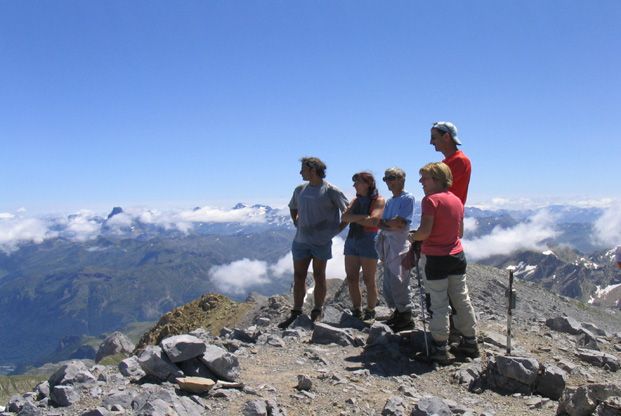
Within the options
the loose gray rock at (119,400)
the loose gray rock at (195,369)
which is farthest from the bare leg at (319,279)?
the loose gray rock at (119,400)

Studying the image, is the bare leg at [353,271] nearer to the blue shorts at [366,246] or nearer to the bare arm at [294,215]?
the blue shorts at [366,246]

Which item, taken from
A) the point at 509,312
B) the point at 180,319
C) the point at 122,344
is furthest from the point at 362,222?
the point at 122,344

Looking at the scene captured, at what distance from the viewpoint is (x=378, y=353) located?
31.3 feet

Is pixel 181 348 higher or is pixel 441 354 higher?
pixel 181 348

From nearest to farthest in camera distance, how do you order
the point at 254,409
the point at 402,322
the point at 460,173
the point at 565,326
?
the point at 254,409
the point at 460,173
the point at 402,322
the point at 565,326

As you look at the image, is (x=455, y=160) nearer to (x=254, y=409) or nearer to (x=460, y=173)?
(x=460, y=173)

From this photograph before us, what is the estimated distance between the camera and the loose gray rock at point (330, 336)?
10.5 m

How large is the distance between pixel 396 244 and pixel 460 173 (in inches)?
81.9

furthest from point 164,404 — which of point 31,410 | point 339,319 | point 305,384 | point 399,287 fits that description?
point 339,319

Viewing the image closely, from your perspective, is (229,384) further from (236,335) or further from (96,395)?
(236,335)

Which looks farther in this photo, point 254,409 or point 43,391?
point 43,391

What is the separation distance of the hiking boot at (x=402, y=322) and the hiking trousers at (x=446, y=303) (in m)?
1.80

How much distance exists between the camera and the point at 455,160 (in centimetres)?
926

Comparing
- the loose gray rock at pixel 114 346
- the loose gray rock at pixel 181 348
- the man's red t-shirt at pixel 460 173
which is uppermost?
the man's red t-shirt at pixel 460 173
